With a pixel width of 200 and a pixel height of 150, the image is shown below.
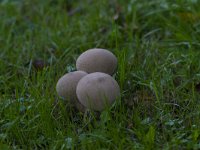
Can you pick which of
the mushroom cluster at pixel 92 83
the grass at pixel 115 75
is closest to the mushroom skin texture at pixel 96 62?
the mushroom cluster at pixel 92 83

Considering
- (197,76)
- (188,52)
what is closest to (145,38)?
(188,52)

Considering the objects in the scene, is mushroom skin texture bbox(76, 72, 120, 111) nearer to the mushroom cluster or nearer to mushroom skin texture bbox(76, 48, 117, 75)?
the mushroom cluster

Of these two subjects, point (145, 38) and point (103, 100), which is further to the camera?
point (145, 38)

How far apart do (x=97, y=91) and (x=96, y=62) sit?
30 cm

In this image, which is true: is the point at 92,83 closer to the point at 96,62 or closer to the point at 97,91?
the point at 97,91

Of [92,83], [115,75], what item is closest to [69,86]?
[92,83]

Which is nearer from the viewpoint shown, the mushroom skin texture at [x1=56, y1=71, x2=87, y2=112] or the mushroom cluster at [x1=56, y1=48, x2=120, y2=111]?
the mushroom cluster at [x1=56, y1=48, x2=120, y2=111]

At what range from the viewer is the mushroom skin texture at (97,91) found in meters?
2.48

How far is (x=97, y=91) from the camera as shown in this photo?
247 cm

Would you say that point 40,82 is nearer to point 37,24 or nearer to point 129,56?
point 129,56

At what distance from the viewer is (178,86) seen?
2898 millimetres

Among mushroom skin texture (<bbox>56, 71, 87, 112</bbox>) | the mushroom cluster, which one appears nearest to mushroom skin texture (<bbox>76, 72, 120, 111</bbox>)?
the mushroom cluster

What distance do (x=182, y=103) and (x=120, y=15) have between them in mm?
1554

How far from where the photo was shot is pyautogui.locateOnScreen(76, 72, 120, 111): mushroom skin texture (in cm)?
248
